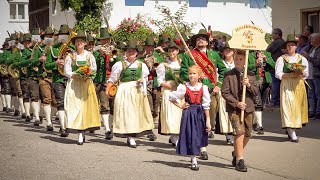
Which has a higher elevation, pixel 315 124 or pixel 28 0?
pixel 28 0

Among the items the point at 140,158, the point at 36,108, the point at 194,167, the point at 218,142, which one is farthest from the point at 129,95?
the point at 36,108

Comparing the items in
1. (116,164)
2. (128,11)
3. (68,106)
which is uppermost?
(128,11)

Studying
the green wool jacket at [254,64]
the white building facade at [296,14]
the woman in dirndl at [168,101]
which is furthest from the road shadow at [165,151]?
the white building facade at [296,14]

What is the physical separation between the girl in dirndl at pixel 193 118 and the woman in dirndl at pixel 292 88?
3138 millimetres

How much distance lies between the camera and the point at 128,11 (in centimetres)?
3809

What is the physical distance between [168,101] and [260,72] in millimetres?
3286

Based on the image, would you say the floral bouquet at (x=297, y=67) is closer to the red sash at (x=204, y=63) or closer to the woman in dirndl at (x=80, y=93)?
the red sash at (x=204, y=63)

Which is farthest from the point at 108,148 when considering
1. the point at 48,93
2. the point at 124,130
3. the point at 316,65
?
the point at 316,65

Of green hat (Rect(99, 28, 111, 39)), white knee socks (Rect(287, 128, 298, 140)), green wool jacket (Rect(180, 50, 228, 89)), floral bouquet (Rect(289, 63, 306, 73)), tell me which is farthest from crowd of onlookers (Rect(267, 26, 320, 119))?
green hat (Rect(99, 28, 111, 39))

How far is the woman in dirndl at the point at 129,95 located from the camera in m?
12.2

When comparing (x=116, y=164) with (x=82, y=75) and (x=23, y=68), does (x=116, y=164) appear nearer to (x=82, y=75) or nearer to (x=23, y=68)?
(x=82, y=75)

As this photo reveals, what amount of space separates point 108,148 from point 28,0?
4760 cm

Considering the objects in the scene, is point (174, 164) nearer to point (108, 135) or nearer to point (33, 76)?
point (108, 135)

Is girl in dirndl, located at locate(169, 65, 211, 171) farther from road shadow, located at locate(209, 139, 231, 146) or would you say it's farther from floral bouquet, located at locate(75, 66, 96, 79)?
floral bouquet, located at locate(75, 66, 96, 79)
